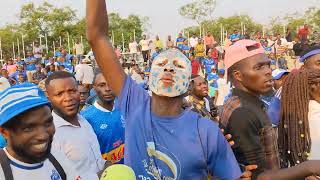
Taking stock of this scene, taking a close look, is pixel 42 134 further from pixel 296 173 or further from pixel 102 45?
pixel 296 173

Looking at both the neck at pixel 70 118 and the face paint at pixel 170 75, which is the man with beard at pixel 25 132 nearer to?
the face paint at pixel 170 75

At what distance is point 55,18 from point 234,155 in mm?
51310

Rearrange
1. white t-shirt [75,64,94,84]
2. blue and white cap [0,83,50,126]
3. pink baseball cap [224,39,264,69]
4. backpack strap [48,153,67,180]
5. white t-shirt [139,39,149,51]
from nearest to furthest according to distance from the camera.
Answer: blue and white cap [0,83,50,126] → backpack strap [48,153,67,180] → pink baseball cap [224,39,264,69] → white t-shirt [75,64,94,84] → white t-shirt [139,39,149,51]

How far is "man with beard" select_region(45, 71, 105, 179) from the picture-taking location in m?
3.74

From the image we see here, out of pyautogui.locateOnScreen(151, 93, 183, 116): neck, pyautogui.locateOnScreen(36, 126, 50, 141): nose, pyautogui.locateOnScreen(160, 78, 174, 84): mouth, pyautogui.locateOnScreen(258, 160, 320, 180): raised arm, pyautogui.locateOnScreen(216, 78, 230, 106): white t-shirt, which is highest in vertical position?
pyautogui.locateOnScreen(160, 78, 174, 84): mouth

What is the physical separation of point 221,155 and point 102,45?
0.98m

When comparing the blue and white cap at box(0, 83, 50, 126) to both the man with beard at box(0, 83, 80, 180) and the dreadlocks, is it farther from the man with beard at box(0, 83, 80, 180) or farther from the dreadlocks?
the dreadlocks

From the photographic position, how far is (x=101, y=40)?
110 inches

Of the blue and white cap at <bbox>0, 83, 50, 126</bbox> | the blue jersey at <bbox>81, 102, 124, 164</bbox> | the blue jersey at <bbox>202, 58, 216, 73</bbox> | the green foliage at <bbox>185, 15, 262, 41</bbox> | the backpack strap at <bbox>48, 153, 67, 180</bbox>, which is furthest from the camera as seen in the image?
the green foliage at <bbox>185, 15, 262, 41</bbox>

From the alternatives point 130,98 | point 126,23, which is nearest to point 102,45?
point 130,98

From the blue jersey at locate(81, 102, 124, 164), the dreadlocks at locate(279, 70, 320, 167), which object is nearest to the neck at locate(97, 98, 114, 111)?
the blue jersey at locate(81, 102, 124, 164)

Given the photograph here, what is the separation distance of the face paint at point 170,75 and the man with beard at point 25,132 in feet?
2.02

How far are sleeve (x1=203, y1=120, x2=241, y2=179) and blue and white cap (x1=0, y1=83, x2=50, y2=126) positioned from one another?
882 millimetres

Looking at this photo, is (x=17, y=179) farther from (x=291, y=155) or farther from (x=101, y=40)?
(x=291, y=155)
